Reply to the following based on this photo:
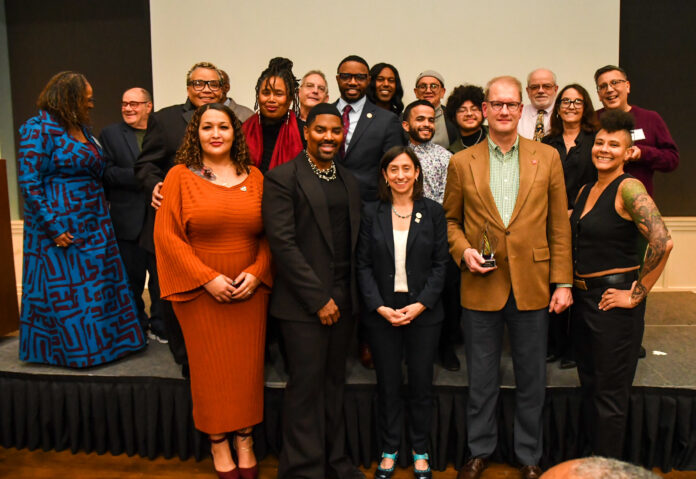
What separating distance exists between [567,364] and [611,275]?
88cm

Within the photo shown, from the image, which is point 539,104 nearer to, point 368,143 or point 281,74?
point 368,143

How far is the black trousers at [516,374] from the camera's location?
7.66 ft

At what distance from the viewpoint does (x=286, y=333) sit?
230 cm

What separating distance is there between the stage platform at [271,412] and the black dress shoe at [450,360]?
0.04 metres

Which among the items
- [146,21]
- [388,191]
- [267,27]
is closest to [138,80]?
[146,21]

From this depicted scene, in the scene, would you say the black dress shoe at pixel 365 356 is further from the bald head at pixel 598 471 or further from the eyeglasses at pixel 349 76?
the bald head at pixel 598 471

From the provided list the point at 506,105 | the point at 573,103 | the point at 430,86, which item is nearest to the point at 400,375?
the point at 506,105

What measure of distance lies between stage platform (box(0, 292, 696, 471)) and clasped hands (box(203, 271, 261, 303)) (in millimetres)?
637

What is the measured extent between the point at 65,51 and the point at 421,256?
443 cm

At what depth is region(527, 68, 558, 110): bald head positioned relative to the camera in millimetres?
3102

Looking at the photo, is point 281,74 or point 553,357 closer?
point 281,74

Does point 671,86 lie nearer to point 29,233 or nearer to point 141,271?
point 141,271

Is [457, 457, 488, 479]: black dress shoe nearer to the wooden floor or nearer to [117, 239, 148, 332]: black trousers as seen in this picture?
the wooden floor

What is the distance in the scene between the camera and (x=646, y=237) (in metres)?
2.14
